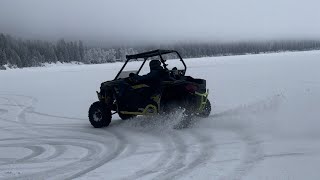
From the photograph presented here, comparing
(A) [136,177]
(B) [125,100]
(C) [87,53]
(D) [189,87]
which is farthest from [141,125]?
(C) [87,53]

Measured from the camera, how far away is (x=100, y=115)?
31.5 feet

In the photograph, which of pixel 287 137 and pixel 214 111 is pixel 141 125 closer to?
pixel 214 111

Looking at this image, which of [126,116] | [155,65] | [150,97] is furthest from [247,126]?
[126,116]

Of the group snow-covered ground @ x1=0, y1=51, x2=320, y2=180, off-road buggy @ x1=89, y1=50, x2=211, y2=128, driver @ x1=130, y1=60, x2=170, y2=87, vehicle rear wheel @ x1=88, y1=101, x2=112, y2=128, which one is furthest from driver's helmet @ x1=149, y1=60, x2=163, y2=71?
vehicle rear wheel @ x1=88, y1=101, x2=112, y2=128

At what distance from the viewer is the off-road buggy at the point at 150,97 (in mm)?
8922

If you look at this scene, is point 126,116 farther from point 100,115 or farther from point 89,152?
point 89,152

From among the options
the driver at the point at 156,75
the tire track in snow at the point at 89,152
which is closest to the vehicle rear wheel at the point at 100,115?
the tire track in snow at the point at 89,152

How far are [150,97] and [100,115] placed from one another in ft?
4.26

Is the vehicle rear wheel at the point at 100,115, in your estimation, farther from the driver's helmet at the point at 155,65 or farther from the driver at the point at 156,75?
the driver's helmet at the point at 155,65

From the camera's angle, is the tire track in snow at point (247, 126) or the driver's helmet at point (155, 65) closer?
the tire track in snow at point (247, 126)

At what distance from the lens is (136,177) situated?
532 cm

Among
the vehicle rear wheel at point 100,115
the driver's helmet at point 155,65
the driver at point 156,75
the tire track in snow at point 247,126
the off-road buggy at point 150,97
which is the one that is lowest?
the tire track in snow at point 247,126

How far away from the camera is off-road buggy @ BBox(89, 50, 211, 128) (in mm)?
8922

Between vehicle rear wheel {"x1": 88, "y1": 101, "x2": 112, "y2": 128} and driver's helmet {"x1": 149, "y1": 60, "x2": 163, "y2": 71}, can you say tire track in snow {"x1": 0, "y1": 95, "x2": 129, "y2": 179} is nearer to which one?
vehicle rear wheel {"x1": 88, "y1": 101, "x2": 112, "y2": 128}
